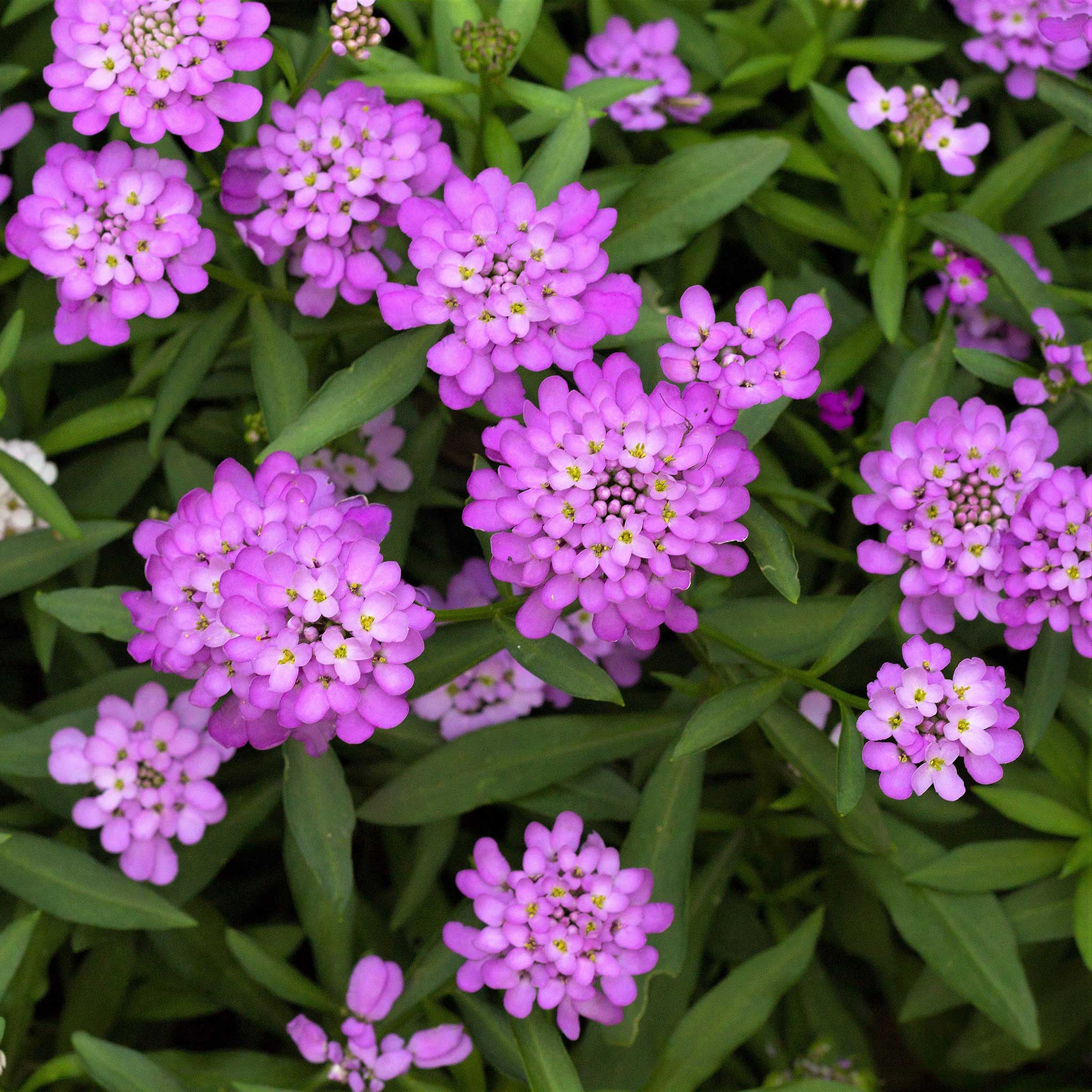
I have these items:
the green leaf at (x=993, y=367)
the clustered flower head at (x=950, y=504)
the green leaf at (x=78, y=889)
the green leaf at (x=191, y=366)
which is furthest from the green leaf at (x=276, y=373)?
the green leaf at (x=993, y=367)

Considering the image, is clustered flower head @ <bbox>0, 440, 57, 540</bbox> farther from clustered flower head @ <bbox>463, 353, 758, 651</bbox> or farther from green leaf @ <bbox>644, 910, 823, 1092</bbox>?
green leaf @ <bbox>644, 910, 823, 1092</bbox>

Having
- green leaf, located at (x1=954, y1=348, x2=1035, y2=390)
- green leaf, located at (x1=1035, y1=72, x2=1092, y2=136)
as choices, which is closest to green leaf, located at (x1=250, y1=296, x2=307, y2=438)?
green leaf, located at (x1=954, y1=348, x2=1035, y2=390)

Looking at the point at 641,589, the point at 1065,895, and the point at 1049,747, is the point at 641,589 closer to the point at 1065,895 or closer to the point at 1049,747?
the point at 1049,747

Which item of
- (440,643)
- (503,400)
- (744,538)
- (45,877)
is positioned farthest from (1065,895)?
(45,877)

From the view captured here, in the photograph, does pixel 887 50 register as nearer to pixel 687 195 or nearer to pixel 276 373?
pixel 687 195

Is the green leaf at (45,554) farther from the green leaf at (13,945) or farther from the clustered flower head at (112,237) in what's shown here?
the green leaf at (13,945)
